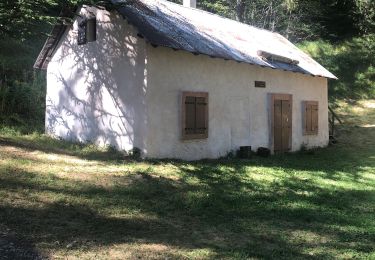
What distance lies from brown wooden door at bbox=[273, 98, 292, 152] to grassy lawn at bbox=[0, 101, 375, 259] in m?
2.47

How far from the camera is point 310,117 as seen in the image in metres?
16.7

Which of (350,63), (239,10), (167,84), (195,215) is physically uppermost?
(239,10)

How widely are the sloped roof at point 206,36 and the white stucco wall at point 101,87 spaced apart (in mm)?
522

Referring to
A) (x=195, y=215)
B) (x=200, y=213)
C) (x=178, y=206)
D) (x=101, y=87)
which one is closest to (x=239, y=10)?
(x=101, y=87)

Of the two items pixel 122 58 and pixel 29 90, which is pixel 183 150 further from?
pixel 29 90

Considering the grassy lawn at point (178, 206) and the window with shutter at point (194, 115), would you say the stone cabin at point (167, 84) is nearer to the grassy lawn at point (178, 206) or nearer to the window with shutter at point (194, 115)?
the window with shutter at point (194, 115)

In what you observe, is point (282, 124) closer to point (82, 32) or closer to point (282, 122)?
point (282, 122)

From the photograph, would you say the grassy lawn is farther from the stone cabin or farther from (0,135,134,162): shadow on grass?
the stone cabin

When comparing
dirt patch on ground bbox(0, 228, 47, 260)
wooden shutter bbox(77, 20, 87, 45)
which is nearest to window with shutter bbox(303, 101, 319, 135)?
wooden shutter bbox(77, 20, 87, 45)

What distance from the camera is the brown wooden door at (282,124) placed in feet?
48.7

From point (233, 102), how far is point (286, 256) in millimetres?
8058

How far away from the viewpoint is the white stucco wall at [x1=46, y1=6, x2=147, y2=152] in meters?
11.2

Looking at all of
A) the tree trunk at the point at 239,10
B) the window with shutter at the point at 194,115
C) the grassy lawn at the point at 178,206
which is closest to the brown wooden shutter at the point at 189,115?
the window with shutter at the point at 194,115

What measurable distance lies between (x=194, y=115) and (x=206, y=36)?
2.73 meters
